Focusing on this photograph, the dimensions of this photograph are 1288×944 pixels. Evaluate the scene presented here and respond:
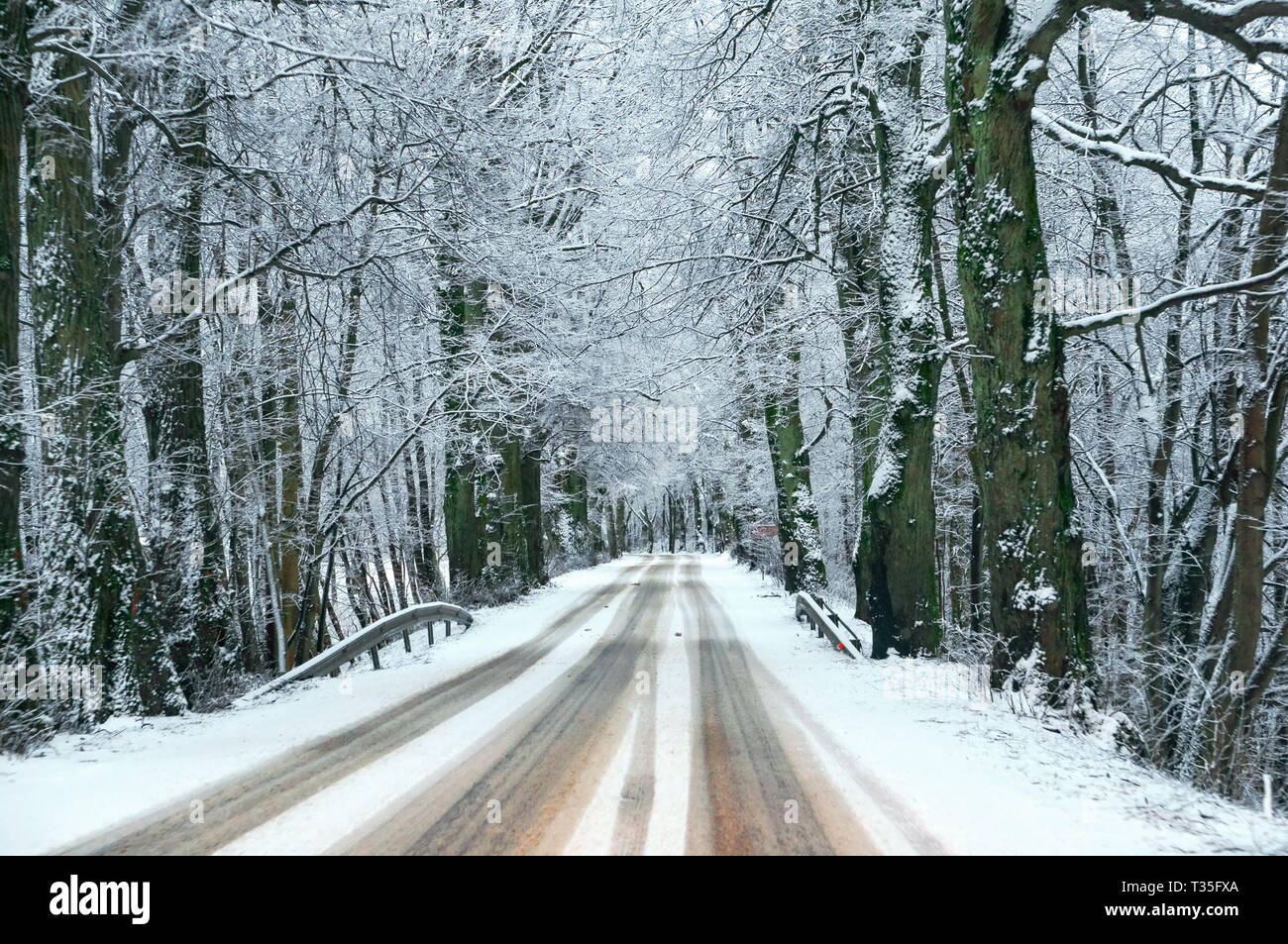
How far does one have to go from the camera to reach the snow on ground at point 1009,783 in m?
4.09

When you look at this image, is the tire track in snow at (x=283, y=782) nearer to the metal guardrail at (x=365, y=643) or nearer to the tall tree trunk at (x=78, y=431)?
the metal guardrail at (x=365, y=643)

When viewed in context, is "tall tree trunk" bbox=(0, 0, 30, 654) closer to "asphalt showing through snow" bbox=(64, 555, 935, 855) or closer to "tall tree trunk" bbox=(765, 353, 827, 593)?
"asphalt showing through snow" bbox=(64, 555, 935, 855)

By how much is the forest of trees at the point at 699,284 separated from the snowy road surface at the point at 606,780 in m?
1.02

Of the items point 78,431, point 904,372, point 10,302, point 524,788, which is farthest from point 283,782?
point 904,372

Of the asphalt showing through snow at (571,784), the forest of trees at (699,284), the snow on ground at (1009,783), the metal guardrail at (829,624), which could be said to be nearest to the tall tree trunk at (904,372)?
the forest of trees at (699,284)

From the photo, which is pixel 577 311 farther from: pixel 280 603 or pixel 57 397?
pixel 57 397

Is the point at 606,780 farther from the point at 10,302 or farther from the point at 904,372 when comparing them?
the point at 904,372

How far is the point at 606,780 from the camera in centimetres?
538

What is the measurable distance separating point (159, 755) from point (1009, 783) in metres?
6.49

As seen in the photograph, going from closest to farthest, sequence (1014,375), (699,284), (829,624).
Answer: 1. (1014,375)
2. (699,284)
3. (829,624)

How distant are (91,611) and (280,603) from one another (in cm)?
784

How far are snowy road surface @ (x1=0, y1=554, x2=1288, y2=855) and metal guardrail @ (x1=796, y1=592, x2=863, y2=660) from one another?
1604 millimetres
